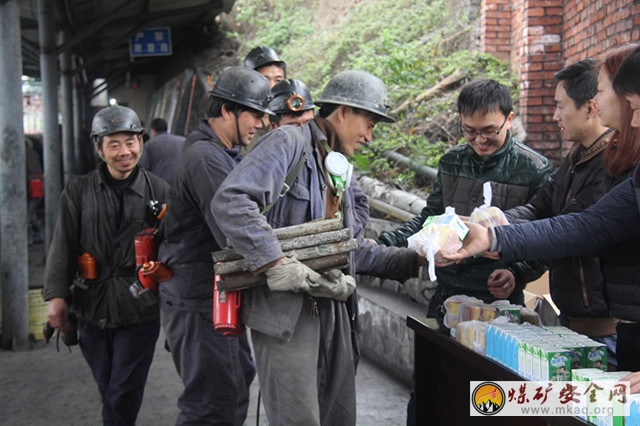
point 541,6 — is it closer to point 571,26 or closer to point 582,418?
point 571,26

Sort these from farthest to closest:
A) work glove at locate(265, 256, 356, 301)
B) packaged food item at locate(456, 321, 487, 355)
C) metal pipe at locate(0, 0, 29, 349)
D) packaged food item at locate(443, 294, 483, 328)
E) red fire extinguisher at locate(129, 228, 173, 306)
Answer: metal pipe at locate(0, 0, 29, 349) < red fire extinguisher at locate(129, 228, 173, 306) < packaged food item at locate(443, 294, 483, 328) < packaged food item at locate(456, 321, 487, 355) < work glove at locate(265, 256, 356, 301)

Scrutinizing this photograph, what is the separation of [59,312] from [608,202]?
322 cm

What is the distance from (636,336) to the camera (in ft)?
8.90

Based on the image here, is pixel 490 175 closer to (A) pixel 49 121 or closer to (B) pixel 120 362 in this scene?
(B) pixel 120 362

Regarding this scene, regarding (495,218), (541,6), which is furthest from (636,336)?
(541,6)

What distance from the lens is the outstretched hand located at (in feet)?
9.93

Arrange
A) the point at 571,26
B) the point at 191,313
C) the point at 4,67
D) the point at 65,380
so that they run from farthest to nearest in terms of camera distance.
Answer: the point at 571,26 < the point at 4,67 < the point at 65,380 < the point at 191,313

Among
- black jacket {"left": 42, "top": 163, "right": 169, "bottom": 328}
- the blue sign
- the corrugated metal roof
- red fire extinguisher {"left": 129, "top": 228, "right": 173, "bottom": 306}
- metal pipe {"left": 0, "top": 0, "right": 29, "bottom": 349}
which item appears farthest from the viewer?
the blue sign

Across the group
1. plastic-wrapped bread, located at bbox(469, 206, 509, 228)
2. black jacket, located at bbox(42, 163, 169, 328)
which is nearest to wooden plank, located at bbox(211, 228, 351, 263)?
plastic-wrapped bread, located at bbox(469, 206, 509, 228)

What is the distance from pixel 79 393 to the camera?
5609 mm

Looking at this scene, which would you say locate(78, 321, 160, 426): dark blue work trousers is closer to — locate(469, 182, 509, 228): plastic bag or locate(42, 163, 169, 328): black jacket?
locate(42, 163, 169, 328): black jacket

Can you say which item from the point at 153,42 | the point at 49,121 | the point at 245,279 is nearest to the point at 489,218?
the point at 245,279

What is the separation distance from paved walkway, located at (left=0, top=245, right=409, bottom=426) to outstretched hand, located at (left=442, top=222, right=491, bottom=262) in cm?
228

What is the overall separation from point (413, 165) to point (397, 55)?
292 centimetres
